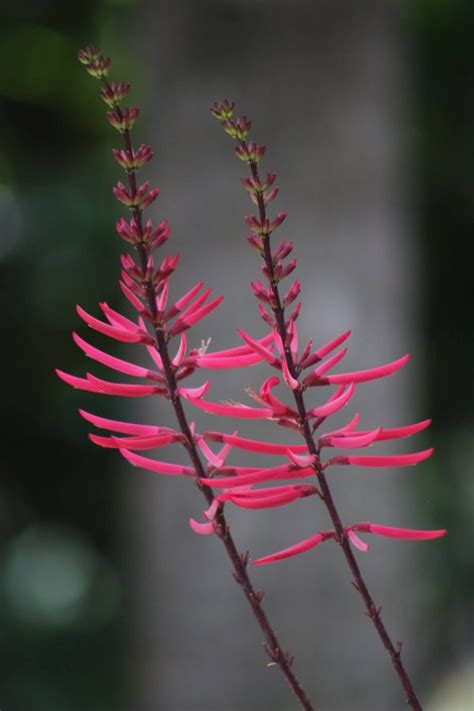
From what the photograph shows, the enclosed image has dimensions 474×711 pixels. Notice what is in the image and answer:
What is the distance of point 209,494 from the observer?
0.35 metres

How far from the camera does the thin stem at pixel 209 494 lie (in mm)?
337

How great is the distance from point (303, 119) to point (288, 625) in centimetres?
83

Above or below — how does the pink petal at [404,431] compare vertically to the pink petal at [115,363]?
below

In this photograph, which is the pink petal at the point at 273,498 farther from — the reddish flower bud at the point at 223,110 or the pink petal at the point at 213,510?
the reddish flower bud at the point at 223,110

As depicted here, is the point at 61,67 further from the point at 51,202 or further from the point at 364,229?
the point at 364,229

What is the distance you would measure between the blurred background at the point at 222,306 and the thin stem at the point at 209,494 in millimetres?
1303

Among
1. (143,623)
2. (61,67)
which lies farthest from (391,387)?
(61,67)

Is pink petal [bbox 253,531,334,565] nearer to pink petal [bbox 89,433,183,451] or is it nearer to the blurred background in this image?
pink petal [bbox 89,433,183,451]

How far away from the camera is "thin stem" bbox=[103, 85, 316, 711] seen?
34cm

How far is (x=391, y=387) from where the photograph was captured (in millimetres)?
1854

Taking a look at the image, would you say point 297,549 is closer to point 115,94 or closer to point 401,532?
point 401,532

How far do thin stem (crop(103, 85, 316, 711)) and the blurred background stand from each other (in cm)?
130

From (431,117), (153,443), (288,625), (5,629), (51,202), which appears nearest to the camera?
(153,443)

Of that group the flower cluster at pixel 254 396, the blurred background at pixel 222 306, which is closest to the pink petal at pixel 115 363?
the flower cluster at pixel 254 396
